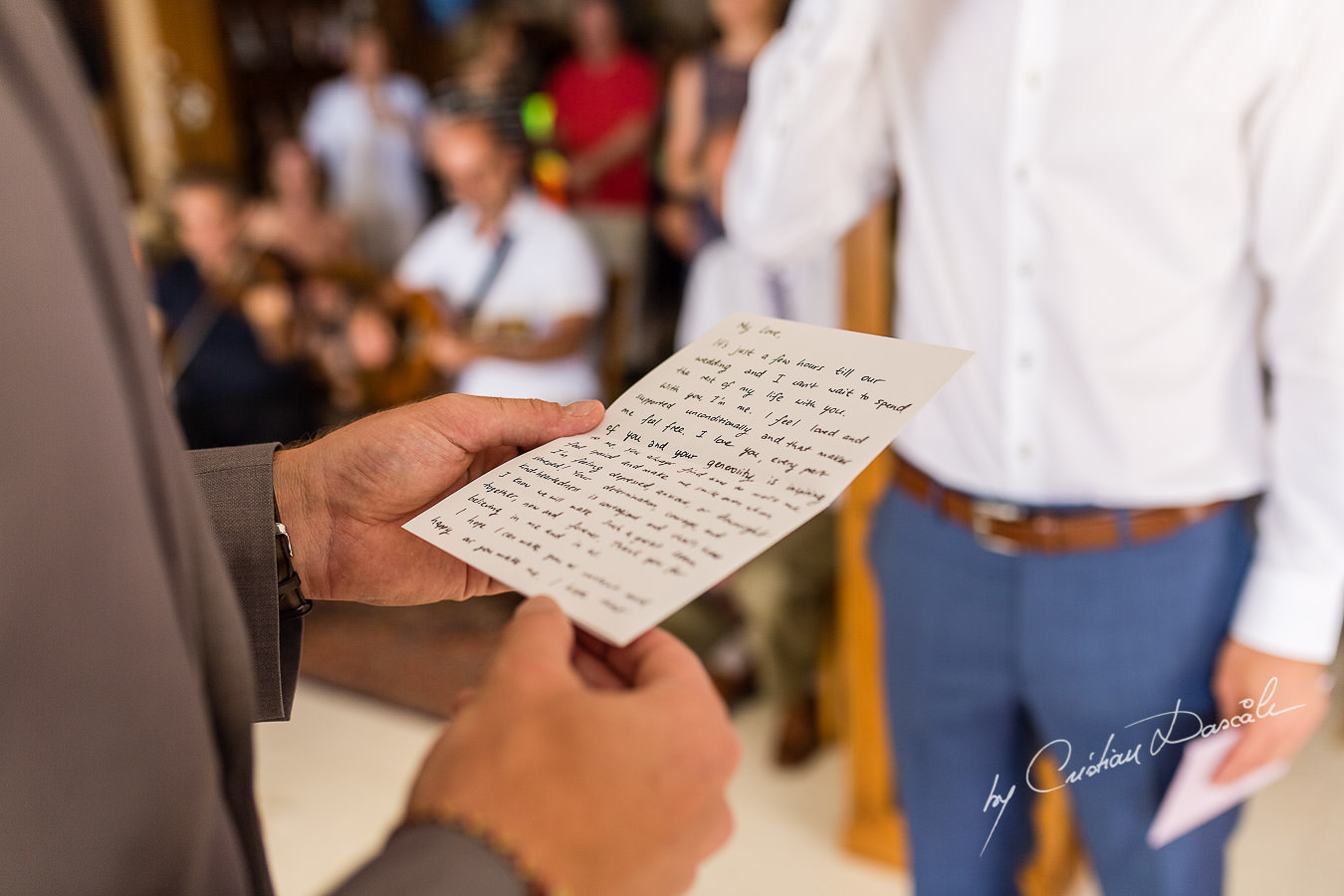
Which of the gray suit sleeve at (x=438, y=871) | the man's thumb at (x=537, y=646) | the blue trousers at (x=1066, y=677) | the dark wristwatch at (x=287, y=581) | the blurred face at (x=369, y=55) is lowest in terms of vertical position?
the blue trousers at (x=1066, y=677)

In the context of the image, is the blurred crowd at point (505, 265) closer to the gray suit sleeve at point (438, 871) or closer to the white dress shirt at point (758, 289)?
the white dress shirt at point (758, 289)

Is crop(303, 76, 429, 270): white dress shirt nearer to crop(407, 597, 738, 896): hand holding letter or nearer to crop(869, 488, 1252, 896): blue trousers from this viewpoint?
crop(869, 488, 1252, 896): blue trousers

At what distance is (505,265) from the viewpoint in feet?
7.53

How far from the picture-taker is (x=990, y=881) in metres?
0.94

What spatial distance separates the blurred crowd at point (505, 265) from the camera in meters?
1.93

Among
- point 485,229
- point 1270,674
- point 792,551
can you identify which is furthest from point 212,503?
point 485,229

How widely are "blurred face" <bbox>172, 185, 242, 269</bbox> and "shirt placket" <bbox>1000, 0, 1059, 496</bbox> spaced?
2364 mm

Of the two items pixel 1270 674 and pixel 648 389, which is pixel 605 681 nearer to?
pixel 648 389

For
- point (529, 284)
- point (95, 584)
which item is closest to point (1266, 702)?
point (95, 584)

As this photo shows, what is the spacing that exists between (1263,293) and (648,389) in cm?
52

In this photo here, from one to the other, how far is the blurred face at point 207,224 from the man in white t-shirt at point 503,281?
23.5 inches

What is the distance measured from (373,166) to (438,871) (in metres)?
3.37

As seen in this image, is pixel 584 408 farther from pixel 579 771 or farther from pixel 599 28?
pixel 599 28

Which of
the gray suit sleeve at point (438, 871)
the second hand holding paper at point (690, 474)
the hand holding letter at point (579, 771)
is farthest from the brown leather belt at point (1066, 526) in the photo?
the gray suit sleeve at point (438, 871)
